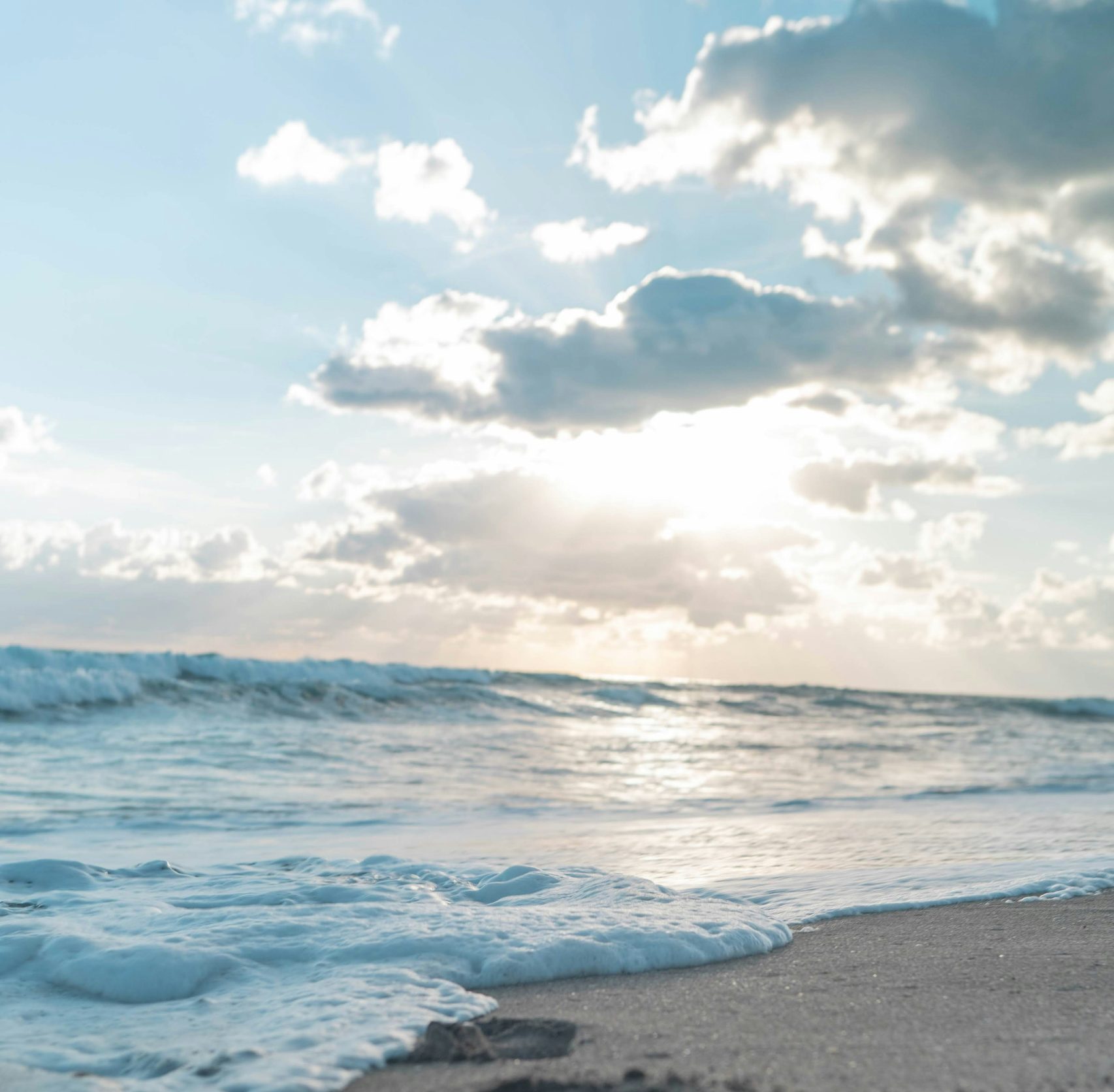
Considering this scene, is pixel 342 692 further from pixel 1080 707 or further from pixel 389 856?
pixel 1080 707

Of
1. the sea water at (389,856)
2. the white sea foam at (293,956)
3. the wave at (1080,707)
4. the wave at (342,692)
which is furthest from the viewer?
the wave at (1080,707)

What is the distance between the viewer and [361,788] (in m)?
9.92

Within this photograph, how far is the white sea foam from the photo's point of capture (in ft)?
8.88

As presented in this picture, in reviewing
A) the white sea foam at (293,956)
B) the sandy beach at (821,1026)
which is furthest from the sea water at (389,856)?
the sandy beach at (821,1026)

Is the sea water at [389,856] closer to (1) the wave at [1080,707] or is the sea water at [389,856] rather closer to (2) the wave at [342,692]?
(2) the wave at [342,692]

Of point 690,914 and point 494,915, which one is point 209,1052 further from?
point 690,914

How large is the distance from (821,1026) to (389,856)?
363 cm

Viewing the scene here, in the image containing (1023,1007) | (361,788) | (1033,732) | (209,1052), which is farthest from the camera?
(1033,732)

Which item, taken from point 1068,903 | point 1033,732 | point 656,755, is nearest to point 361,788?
point 656,755

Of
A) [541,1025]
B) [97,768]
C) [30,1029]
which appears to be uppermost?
[541,1025]

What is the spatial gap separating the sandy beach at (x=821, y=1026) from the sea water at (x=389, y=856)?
22cm

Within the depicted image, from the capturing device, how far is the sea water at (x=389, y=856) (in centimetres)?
305

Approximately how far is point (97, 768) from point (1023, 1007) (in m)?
9.90

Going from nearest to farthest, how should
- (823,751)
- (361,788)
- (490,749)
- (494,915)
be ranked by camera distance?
(494,915) < (361,788) < (490,749) < (823,751)
